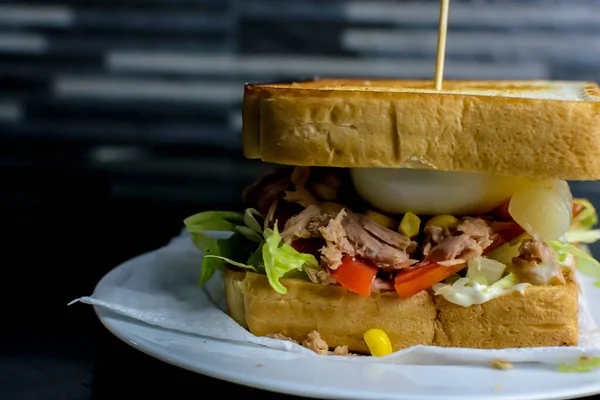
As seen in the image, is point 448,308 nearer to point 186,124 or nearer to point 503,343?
point 503,343

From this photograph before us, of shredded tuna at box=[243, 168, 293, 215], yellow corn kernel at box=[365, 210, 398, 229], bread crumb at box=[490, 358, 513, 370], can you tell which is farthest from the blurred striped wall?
bread crumb at box=[490, 358, 513, 370]

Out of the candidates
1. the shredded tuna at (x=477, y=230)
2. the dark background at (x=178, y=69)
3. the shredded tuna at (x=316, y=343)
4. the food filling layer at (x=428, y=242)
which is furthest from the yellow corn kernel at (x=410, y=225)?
the dark background at (x=178, y=69)

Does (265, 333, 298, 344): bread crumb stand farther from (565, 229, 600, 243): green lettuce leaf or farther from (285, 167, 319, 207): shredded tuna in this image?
(565, 229, 600, 243): green lettuce leaf

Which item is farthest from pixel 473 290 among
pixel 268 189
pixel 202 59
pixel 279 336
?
pixel 202 59

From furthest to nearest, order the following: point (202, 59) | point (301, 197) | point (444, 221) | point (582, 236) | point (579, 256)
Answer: point (202, 59)
point (582, 236)
point (579, 256)
point (301, 197)
point (444, 221)

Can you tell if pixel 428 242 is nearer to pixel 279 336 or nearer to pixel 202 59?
pixel 279 336

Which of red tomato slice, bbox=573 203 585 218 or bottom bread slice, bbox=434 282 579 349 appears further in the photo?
red tomato slice, bbox=573 203 585 218

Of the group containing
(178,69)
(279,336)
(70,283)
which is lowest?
(70,283)
